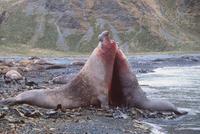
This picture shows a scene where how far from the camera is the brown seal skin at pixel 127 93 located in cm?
1905

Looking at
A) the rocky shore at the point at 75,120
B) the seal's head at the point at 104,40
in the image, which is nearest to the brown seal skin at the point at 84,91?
the seal's head at the point at 104,40

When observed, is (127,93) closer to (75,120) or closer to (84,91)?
(84,91)

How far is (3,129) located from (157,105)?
7.70 m

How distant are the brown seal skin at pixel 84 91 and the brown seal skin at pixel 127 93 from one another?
1.64 feet

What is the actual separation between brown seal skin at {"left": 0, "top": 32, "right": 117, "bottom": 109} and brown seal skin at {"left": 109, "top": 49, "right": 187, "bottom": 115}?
1.64 feet

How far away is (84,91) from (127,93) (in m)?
1.81

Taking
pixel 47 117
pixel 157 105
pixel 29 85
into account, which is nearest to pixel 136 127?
pixel 47 117

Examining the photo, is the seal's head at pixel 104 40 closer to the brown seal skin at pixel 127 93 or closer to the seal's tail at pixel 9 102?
the brown seal skin at pixel 127 93

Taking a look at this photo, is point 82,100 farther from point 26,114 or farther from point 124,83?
point 26,114

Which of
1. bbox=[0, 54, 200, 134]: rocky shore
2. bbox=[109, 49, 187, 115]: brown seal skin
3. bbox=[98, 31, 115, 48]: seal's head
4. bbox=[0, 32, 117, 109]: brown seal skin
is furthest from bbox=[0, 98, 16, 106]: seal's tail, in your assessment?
bbox=[98, 31, 115, 48]: seal's head

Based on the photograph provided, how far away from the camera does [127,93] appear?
751 inches

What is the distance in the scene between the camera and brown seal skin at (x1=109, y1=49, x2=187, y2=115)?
19047 mm

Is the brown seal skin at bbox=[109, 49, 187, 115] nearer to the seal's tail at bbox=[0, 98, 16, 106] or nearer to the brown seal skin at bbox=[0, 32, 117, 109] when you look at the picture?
the brown seal skin at bbox=[0, 32, 117, 109]

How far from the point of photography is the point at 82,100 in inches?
723
